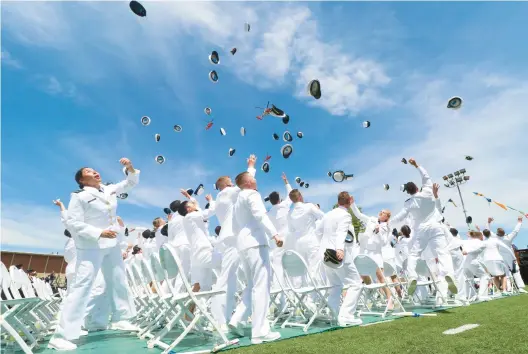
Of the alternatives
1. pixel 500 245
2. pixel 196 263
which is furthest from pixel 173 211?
pixel 500 245

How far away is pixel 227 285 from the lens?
5.81 metres

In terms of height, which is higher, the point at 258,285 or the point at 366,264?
the point at 366,264

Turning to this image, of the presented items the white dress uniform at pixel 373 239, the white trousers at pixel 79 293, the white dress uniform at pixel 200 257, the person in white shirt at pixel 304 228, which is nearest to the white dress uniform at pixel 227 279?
the white dress uniform at pixel 200 257

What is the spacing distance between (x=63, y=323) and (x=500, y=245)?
14.6 m

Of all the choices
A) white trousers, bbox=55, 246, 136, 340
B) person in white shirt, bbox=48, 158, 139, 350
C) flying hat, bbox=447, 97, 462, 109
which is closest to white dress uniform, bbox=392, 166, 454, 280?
flying hat, bbox=447, 97, 462, 109

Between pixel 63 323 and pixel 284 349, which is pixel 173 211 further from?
pixel 284 349

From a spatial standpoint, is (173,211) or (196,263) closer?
(196,263)

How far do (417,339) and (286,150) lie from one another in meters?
7.46

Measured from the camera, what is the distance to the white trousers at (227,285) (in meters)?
5.84

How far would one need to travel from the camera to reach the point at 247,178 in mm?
5449

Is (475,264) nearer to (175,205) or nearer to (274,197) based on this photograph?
(274,197)

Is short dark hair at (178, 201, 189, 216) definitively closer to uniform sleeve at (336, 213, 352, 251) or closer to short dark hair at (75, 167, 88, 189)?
short dark hair at (75, 167, 88, 189)

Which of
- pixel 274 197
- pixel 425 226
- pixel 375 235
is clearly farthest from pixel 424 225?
pixel 274 197

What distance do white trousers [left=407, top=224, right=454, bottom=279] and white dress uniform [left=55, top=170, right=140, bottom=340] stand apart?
6.50m
